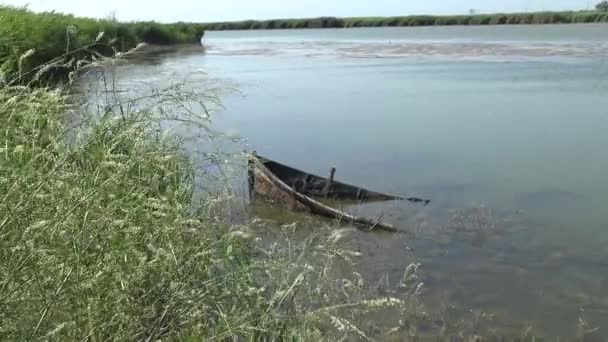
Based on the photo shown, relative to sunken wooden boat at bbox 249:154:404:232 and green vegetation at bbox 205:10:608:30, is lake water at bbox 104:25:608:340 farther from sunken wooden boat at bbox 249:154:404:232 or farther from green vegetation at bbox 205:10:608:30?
green vegetation at bbox 205:10:608:30

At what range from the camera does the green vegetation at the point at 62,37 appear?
5.78 meters

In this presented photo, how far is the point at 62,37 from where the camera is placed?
18.2 m

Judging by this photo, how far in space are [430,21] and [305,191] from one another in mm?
78273

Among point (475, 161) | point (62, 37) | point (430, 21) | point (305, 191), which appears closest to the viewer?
point (305, 191)

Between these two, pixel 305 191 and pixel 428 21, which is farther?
pixel 428 21

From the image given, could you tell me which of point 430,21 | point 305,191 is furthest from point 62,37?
point 430,21

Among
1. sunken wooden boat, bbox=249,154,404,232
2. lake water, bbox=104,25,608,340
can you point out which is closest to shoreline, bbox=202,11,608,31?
lake water, bbox=104,25,608,340

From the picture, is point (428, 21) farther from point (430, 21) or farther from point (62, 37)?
point (62, 37)

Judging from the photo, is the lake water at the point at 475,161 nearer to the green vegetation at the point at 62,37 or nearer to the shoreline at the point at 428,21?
the green vegetation at the point at 62,37

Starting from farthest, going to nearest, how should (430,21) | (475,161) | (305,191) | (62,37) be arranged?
1. (430,21)
2. (62,37)
3. (475,161)
4. (305,191)

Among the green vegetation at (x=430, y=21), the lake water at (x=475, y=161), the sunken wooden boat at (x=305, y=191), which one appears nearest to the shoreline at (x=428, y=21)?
the green vegetation at (x=430, y=21)

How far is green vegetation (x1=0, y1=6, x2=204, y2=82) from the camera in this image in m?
5.78

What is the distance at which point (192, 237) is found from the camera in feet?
11.8

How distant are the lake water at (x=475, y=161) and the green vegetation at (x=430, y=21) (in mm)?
44484
